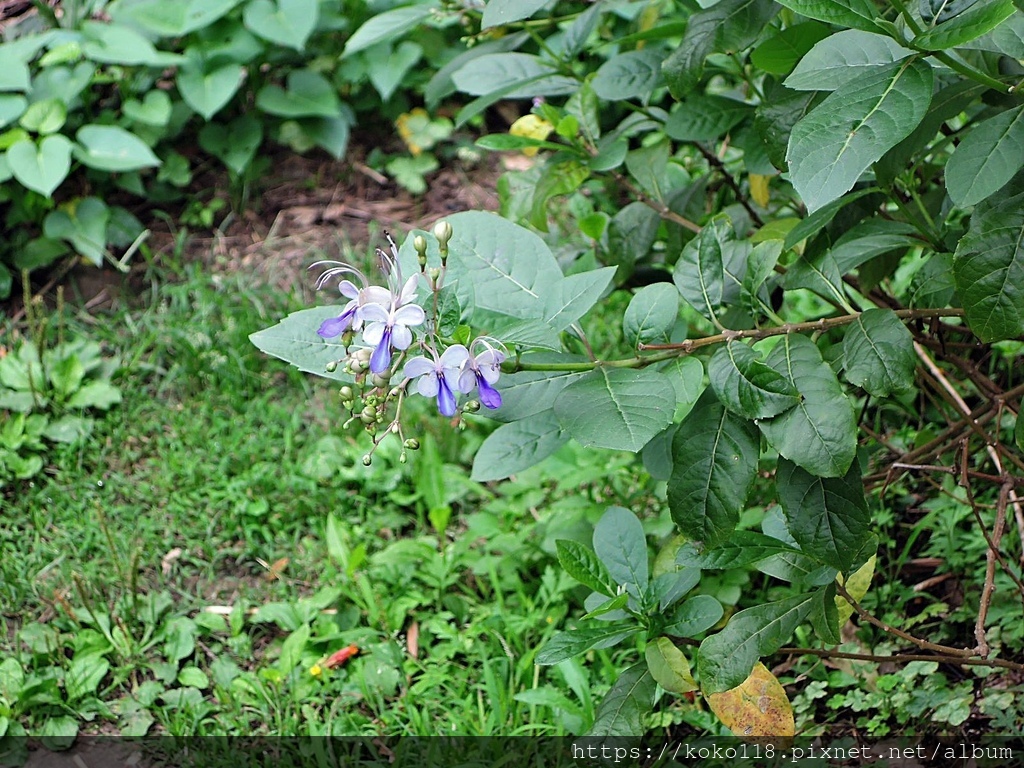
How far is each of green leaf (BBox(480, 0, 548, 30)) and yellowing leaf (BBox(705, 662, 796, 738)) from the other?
1.19 metres

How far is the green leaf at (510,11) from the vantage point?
1.58m

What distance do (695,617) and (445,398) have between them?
69 cm

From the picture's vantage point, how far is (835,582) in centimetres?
169

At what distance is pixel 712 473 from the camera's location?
1521mm

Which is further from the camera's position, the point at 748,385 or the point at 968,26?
the point at 748,385

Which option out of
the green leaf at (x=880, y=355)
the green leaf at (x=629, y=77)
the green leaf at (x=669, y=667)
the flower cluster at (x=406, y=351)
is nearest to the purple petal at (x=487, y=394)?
the flower cluster at (x=406, y=351)

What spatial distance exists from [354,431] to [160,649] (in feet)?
2.89

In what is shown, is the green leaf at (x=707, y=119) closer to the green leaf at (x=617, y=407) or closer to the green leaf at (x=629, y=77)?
the green leaf at (x=629, y=77)

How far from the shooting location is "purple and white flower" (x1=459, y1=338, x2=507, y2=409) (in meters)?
1.36

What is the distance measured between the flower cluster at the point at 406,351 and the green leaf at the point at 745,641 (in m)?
0.59

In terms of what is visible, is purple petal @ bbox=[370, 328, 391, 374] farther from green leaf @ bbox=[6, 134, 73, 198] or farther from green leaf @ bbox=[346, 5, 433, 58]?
green leaf @ bbox=[6, 134, 73, 198]

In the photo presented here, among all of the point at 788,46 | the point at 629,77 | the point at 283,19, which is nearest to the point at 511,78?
the point at 629,77

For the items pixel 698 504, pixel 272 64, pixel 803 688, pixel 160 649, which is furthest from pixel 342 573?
pixel 272 64

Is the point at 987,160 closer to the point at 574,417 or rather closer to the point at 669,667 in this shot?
the point at 574,417
